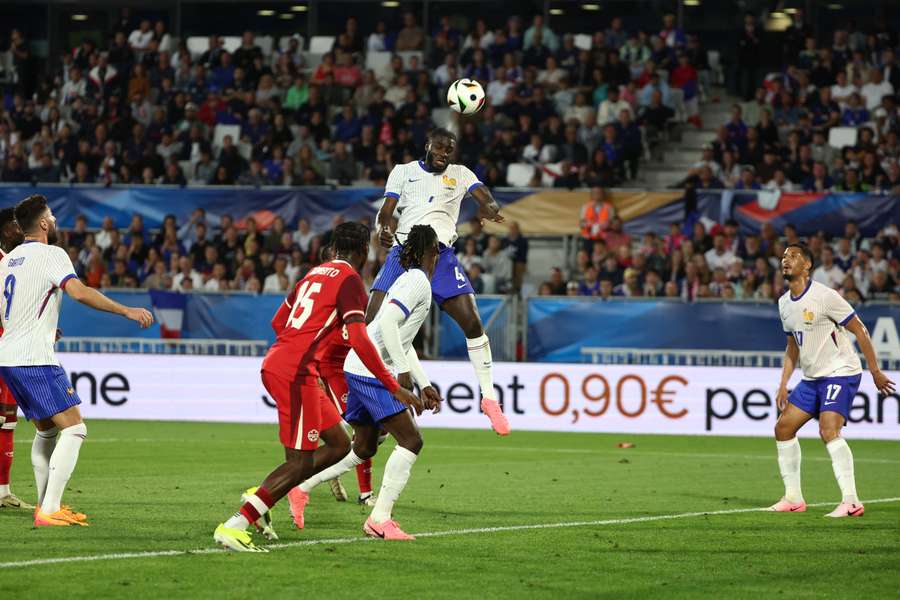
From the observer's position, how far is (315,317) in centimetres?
972

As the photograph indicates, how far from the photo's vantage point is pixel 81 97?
34.0m

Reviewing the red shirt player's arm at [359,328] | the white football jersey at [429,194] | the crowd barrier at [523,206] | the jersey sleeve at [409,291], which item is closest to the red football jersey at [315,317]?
the red shirt player's arm at [359,328]

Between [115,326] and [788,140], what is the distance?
503 inches

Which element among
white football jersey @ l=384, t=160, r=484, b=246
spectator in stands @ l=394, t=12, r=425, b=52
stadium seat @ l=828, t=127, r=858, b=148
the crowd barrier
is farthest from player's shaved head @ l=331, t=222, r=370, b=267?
spectator in stands @ l=394, t=12, r=425, b=52

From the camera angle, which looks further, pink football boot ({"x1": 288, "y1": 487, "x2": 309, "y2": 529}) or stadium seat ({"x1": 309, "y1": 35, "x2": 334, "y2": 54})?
stadium seat ({"x1": 309, "y1": 35, "x2": 334, "y2": 54})

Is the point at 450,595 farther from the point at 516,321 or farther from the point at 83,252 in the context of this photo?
the point at 83,252

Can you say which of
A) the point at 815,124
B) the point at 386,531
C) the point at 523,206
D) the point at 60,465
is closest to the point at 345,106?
the point at 523,206

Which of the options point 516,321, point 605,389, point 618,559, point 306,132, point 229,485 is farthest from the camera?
point 306,132

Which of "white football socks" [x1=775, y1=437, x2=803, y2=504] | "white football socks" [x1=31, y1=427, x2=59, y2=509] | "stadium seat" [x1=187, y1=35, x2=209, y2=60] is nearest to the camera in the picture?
"white football socks" [x1=31, y1=427, x2=59, y2=509]

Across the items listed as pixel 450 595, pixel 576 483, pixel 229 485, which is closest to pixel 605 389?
pixel 576 483

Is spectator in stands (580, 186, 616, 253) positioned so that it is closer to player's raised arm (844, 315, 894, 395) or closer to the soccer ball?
the soccer ball

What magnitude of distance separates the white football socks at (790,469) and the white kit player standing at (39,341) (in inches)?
227

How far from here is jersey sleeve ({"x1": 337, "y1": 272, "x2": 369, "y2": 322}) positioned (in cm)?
Answer: 955

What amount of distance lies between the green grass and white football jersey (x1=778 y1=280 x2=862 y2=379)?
47.6 inches
